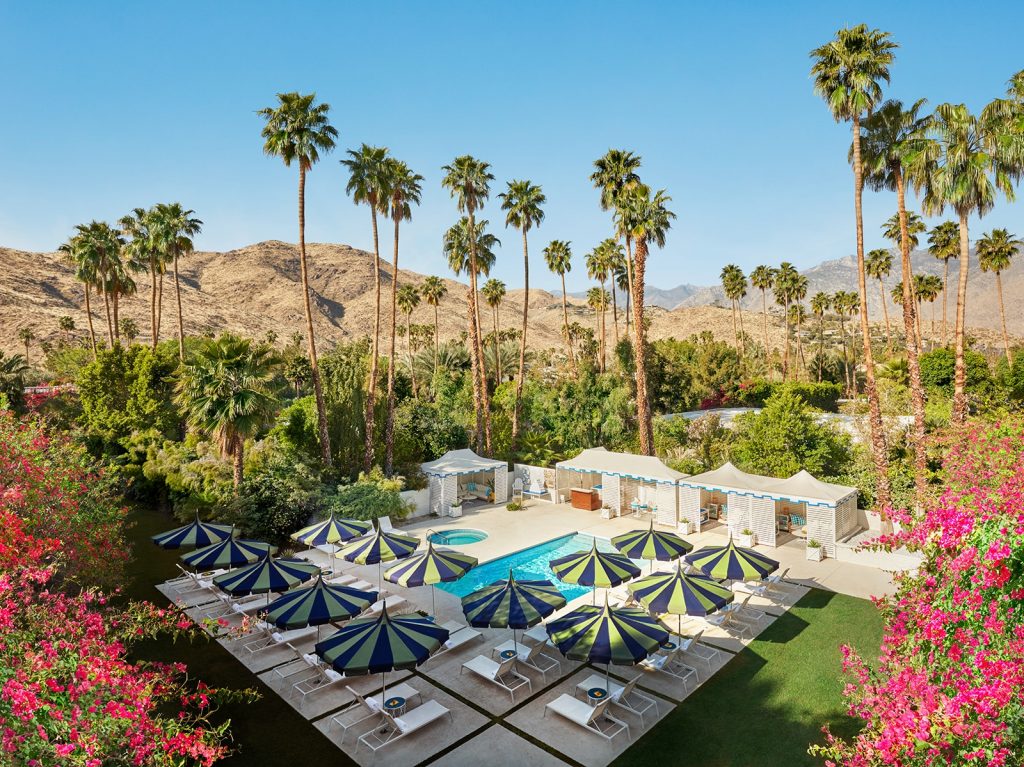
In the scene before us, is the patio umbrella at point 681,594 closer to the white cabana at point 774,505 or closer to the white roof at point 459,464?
the white cabana at point 774,505

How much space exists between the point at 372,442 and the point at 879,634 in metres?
22.0

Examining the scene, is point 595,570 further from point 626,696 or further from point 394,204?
point 394,204

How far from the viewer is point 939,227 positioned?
4341 cm

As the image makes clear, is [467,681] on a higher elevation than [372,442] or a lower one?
lower

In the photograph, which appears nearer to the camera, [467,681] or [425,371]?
[467,681]

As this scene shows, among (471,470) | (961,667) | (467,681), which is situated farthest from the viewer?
(471,470)

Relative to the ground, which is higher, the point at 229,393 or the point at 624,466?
the point at 229,393

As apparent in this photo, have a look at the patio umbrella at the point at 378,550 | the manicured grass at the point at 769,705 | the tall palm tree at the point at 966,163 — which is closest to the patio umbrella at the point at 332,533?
the patio umbrella at the point at 378,550

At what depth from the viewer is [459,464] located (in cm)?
2970

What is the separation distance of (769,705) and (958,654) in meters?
7.82

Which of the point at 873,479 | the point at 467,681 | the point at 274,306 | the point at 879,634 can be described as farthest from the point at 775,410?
the point at 274,306

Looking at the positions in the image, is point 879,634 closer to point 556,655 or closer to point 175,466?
point 556,655

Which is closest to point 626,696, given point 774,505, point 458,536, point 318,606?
point 318,606

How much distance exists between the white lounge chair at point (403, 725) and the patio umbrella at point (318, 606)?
2696 mm
